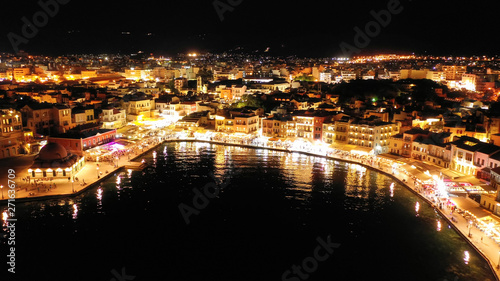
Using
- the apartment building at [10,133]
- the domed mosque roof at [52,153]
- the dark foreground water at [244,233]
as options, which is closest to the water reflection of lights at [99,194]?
the dark foreground water at [244,233]

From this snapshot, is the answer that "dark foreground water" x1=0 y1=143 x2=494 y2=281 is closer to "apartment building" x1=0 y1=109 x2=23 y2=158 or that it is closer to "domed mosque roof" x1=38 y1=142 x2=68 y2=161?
"domed mosque roof" x1=38 y1=142 x2=68 y2=161

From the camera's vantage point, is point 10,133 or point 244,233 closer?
point 244,233

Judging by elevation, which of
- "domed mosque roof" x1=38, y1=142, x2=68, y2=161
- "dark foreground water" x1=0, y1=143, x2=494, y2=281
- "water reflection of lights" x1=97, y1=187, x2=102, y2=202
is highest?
"domed mosque roof" x1=38, y1=142, x2=68, y2=161

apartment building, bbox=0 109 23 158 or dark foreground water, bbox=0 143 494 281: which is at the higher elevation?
apartment building, bbox=0 109 23 158

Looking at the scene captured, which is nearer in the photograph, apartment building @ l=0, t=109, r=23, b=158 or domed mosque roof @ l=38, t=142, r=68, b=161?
domed mosque roof @ l=38, t=142, r=68, b=161

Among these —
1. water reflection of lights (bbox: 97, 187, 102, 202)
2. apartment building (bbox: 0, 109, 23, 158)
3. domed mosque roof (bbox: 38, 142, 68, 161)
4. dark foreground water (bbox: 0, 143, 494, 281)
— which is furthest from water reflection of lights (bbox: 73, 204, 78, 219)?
apartment building (bbox: 0, 109, 23, 158)

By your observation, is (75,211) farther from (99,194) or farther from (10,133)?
(10,133)

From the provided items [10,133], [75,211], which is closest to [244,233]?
[75,211]

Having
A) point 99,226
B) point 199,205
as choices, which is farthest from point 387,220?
point 99,226
